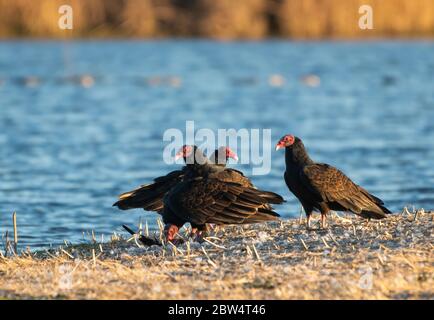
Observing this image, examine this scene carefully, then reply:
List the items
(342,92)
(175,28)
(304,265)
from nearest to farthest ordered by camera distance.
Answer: (304,265) → (342,92) → (175,28)

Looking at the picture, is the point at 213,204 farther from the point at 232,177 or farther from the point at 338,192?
the point at 338,192

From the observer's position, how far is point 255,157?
22.0 m

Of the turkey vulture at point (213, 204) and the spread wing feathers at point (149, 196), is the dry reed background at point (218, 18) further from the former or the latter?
the turkey vulture at point (213, 204)

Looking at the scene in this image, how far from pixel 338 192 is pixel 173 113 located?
19980mm

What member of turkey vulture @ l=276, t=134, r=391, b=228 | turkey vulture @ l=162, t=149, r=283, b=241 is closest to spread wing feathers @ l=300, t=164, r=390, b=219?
turkey vulture @ l=276, t=134, r=391, b=228

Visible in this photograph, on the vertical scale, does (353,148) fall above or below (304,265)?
below

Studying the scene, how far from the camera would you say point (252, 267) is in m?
7.93

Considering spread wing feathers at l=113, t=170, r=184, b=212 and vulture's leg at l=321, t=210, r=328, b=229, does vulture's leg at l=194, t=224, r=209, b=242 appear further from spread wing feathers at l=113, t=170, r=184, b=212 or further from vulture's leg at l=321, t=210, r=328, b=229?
vulture's leg at l=321, t=210, r=328, b=229

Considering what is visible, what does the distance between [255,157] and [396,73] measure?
69.4 ft

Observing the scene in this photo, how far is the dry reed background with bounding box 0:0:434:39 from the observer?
46625mm

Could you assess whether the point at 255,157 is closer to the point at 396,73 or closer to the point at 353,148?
the point at 353,148

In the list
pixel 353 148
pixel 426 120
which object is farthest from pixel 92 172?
pixel 426 120

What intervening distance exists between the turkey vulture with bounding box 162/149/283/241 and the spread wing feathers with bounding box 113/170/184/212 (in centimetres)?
75

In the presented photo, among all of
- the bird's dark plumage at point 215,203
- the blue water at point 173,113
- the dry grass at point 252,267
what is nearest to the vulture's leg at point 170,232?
the bird's dark plumage at point 215,203
